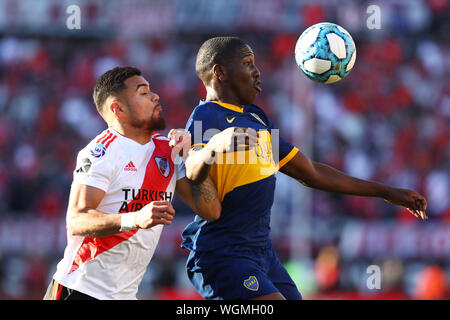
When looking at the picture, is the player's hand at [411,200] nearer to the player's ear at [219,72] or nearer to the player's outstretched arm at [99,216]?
the player's ear at [219,72]

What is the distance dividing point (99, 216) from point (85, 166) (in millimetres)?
Answer: 423

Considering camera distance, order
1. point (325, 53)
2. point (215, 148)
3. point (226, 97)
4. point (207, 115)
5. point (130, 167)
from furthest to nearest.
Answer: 1. point (325, 53)
2. point (226, 97)
3. point (207, 115)
4. point (130, 167)
5. point (215, 148)

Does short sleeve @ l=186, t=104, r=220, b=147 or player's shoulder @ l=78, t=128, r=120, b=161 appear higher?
short sleeve @ l=186, t=104, r=220, b=147

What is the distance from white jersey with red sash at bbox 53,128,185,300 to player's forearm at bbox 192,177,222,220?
34 centimetres

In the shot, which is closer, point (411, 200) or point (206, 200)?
point (206, 200)

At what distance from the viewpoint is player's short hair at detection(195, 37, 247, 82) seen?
5523 millimetres

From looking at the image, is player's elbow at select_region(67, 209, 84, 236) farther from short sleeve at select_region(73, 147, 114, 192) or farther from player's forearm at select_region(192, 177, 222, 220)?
player's forearm at select_region(192, 177, 222, 220)

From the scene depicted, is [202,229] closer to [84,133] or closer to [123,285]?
[123,285]

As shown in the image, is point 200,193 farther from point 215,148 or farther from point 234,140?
point 234,140

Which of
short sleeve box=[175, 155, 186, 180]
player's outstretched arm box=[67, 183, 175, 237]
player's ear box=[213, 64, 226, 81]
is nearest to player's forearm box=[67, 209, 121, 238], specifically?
player's outstretched arm box=[67, 183, 175, 237]

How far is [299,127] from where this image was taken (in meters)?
15.4

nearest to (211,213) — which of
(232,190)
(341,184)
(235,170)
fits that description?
(232,190)

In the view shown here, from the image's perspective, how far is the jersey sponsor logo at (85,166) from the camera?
496 centimetres

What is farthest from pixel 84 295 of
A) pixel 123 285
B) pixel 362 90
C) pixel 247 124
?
pixel 362 90
